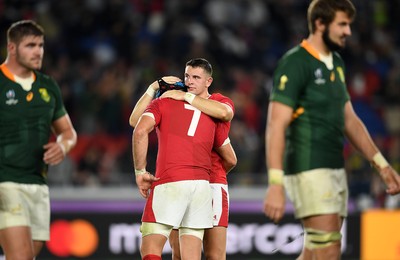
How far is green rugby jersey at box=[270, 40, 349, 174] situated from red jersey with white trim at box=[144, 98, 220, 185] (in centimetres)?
75

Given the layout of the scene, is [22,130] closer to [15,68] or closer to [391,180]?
[15,68]

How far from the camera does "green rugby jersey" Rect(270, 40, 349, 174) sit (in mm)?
7137

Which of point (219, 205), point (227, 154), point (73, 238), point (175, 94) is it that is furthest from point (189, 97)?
point (73, 238)

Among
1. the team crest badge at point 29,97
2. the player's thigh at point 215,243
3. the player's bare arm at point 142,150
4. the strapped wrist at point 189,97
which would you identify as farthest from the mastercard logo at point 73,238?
the strapped wrist at point 189,97

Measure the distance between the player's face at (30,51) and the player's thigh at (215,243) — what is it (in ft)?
6.36

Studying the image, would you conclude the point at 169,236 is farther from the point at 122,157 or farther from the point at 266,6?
the point at 266,6

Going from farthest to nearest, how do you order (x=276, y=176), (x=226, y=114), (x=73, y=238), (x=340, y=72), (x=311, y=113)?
(x=73, y=238), (x=226, y=114), (x=340, y=72), (x=311, y=113), (x=276, y=176)

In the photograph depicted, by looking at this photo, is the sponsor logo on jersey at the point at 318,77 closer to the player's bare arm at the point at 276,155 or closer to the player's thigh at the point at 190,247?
the player's bare arm at the point at 276,155

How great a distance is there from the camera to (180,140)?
7676 millimetres

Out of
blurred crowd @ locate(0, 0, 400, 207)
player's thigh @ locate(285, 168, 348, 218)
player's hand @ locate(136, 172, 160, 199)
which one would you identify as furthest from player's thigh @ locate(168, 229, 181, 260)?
blurred crowd @ locate(0, 0, 400, 207)

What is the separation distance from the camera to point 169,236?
8.39 m

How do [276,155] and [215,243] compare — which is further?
[215,243]

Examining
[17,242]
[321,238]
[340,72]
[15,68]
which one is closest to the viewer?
[321,238]

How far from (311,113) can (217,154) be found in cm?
120
